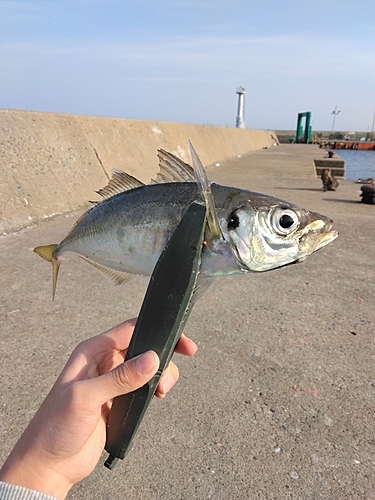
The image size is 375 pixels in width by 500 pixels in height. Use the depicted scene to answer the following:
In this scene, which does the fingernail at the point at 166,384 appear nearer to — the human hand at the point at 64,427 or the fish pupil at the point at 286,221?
the human hand at the point at 64,427

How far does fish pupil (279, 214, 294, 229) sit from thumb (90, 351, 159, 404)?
0.61 metres

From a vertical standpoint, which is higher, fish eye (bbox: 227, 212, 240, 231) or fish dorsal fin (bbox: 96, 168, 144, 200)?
fish dorsal fin (bbox: 96, 168, 144, 200)

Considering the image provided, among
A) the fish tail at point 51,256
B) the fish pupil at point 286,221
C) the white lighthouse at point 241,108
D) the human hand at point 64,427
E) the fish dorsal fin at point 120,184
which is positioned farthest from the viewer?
the white lighthouse at point 241,108

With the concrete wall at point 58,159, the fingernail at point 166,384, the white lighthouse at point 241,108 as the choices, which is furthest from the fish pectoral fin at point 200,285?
the white lighthouse at point 241,108

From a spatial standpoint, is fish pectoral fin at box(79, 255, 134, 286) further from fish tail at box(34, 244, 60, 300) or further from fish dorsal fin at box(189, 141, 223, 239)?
fish dorsal fin at box(189, 141, 223, 239)

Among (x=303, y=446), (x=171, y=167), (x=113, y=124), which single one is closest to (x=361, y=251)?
(x=303, y=446)

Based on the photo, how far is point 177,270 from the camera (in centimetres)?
136

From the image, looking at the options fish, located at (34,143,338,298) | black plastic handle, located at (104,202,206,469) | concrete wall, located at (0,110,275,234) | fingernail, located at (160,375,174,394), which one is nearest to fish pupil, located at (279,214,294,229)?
fish, located at (34,143,338,298)

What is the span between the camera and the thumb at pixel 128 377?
142 centimetres

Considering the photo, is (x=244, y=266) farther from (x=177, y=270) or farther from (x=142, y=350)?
(x=142, y=350)

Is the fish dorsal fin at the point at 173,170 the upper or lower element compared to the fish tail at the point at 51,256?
upper

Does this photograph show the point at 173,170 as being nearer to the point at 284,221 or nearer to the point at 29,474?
the point at 284,221

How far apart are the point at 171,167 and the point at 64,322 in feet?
8.34

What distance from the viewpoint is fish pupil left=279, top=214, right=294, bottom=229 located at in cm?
135
